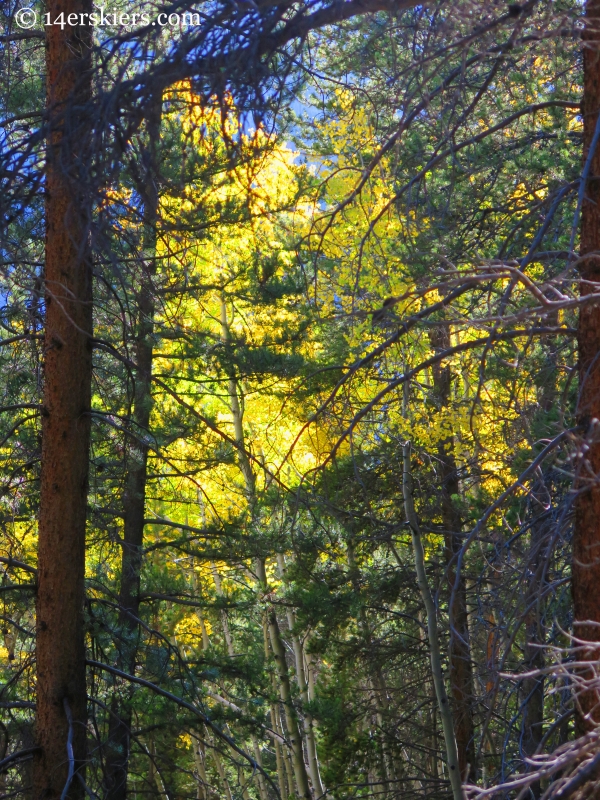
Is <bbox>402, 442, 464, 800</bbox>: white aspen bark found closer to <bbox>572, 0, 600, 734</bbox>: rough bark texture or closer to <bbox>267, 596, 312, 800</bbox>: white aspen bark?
<bbox>267, 596, 312, 800</bbox>: white aspen bark

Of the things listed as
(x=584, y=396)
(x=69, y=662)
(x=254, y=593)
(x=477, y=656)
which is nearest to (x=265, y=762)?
(x=477, y=656)

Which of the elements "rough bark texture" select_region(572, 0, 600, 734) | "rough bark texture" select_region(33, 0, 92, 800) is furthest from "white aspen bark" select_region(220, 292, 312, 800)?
"rough bark texture" select_region(572, 0, 600, 734)

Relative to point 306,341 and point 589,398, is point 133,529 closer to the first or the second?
point 306,341

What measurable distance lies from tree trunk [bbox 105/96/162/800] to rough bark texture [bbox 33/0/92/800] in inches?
11.9

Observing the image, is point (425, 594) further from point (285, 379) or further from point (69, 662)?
point (69, 662)

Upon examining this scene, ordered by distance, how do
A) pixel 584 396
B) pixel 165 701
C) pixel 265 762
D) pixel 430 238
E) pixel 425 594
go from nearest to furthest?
pixel 584 396
pixel 430 238
pixel 165 701
pixel 425 594
pixel 265 762

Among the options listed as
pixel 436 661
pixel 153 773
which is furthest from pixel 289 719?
pixel 153 773

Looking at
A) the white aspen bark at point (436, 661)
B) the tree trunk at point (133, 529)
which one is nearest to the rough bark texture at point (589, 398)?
the tree trunk at point (133, 529)

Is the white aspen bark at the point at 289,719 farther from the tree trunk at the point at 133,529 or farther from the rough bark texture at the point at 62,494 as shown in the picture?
the rough bark texture at the point at 62,494

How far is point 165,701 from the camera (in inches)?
287

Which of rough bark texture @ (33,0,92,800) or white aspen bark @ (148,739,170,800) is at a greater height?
rough bark texture @ (33,0,92,800)

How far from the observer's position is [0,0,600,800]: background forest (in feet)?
9.66

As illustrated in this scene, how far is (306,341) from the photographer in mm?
8797

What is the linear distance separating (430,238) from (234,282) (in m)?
4.02
